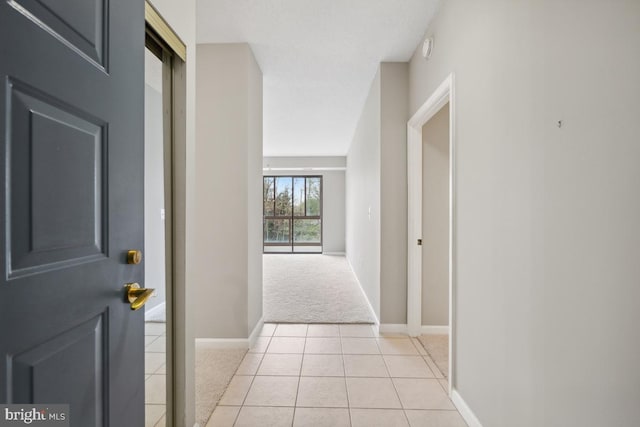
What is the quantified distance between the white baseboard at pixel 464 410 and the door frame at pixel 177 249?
151cm

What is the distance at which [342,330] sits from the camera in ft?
11.0

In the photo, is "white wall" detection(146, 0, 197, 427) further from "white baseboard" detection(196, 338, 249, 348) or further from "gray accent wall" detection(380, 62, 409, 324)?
"gray accent wall" detection(380, 62, 409, 324)

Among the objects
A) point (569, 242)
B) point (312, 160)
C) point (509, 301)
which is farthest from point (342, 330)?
point (312, 160)

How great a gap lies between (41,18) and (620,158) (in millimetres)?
1456

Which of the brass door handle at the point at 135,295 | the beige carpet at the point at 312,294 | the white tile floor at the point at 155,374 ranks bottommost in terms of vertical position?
the beige carpet at the point at 312,294

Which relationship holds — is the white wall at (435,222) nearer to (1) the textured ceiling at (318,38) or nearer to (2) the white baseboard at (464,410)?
(1) the textured ceiling at (318,38)

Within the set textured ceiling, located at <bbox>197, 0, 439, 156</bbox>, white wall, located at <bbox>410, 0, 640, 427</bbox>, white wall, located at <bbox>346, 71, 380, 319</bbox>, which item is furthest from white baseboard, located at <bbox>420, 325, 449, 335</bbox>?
textured ceiling, located at <bbox>197, 0, 439, 156</bbox>

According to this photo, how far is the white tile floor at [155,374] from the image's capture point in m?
1.41

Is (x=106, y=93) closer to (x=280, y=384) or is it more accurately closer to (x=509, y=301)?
(x=509, y=301)

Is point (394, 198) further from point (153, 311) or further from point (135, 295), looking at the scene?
point (135, 295)

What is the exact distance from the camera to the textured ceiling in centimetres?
239

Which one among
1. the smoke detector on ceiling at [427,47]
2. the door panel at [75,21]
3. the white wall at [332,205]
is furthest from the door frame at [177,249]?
the white wall at [332,205]

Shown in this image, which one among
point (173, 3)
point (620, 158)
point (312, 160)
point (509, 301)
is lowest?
point (509, 301)

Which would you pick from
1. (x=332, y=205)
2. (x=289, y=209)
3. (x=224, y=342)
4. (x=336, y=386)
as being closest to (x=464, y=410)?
(x=336, y=386)
